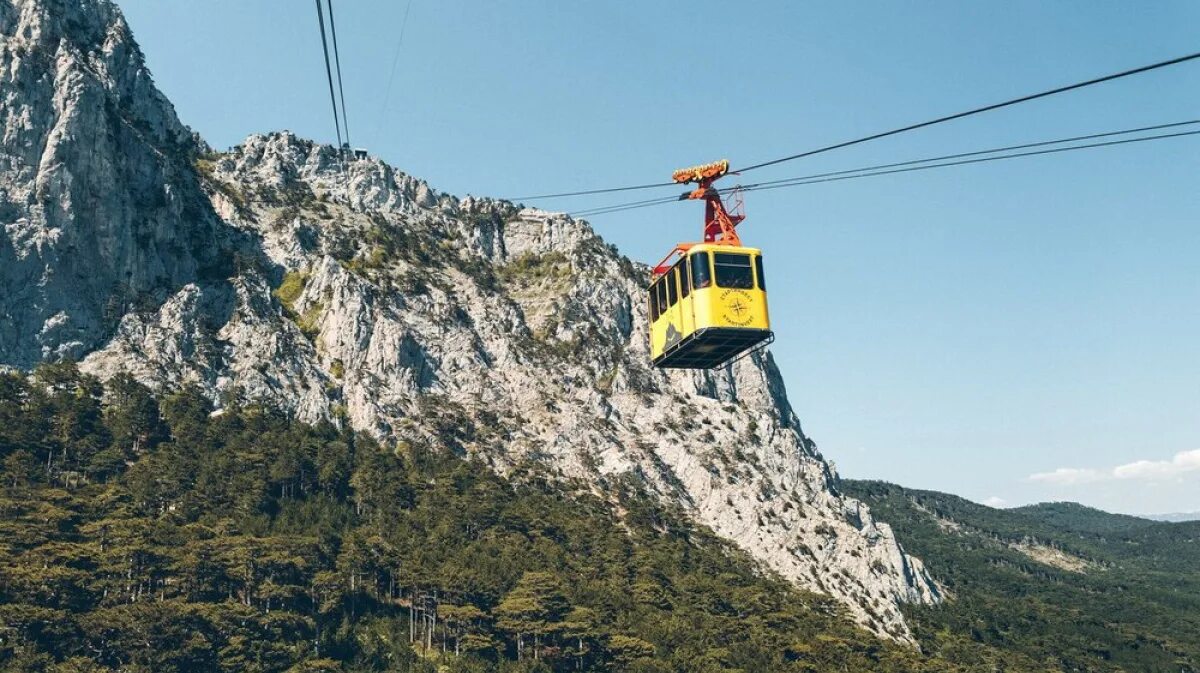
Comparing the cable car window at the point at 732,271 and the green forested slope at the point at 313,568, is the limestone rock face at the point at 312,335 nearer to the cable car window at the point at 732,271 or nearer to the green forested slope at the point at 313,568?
the green forested slope at the point at 313,568

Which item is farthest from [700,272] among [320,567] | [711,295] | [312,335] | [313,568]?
[312,335]

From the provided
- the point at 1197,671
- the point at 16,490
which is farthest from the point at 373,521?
Result: the point at 1197,671

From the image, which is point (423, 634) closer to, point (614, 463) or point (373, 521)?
point (373, 521)

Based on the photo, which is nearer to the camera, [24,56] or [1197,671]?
[24,56]

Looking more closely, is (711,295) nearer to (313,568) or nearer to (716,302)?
(716,302)

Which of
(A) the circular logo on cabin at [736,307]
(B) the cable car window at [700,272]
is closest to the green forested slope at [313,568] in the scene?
(B) the cable car window at [700,272]

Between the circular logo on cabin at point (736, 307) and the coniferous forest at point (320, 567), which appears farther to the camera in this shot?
the coniferous forest at point (320, 567)
